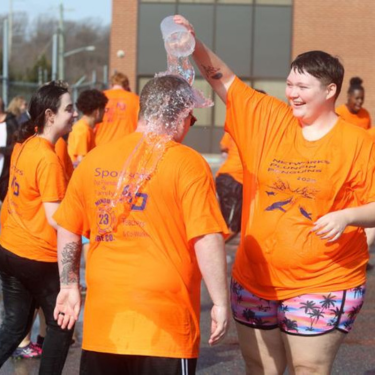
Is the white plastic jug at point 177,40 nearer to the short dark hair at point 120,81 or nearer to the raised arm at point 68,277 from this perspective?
the raised arm at point 68,277

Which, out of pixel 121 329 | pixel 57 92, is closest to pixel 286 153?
pixel 121 329

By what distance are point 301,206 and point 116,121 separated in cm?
609

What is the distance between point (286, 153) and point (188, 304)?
945 millimetres

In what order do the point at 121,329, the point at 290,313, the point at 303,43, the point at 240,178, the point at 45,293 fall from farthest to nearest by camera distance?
the point at 303,43 < the point at 240,178 < the point at 45,293 < the point at 290,313 < the point at 121,329

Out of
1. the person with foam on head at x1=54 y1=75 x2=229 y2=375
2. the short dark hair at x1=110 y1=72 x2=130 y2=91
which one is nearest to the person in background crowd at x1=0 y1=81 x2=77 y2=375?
the person with foam on head at x1=54 y1=75 x2=229 y2=375

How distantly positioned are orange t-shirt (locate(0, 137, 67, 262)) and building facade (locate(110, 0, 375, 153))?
94.4 ft

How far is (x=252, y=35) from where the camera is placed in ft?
112

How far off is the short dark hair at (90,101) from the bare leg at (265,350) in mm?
4713

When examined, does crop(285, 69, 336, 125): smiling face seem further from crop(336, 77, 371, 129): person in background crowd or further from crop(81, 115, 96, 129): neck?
crop(336, 77, 371, 129): person in background crowd

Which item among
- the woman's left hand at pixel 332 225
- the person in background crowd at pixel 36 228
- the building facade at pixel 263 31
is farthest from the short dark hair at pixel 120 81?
the building facade at pixel 263 31

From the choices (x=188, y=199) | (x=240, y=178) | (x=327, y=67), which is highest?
(x=327, y=67)

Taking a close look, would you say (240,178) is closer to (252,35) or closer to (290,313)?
(290,313)

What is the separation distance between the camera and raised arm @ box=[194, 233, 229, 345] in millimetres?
3395

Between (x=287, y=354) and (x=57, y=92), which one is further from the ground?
(x=57, y=92)
